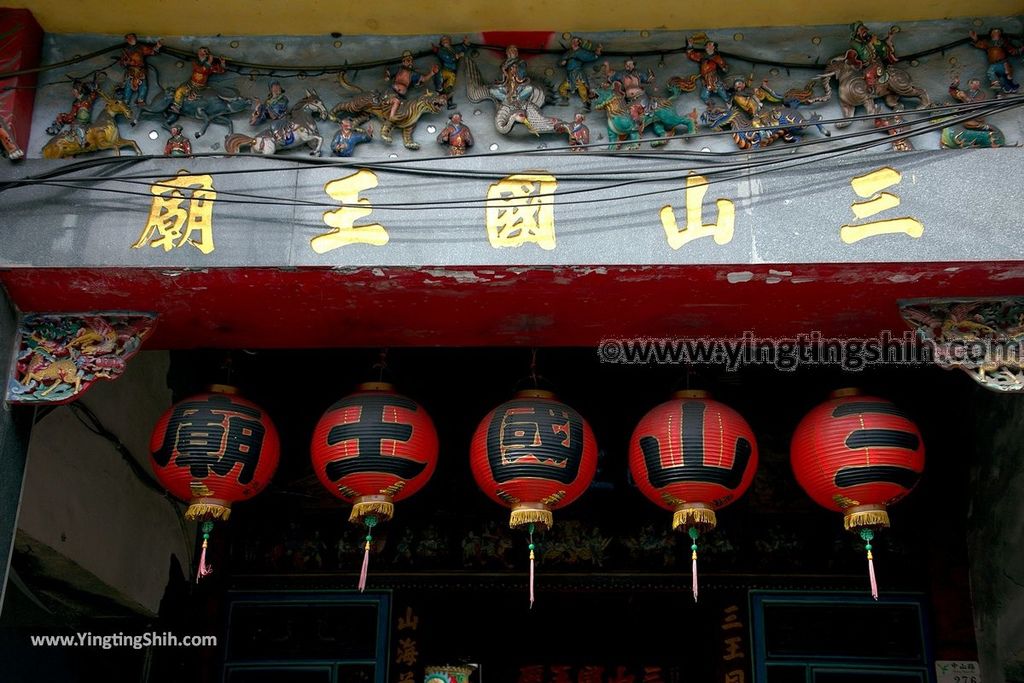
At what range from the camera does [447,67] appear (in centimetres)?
493

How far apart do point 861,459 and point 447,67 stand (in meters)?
2.54

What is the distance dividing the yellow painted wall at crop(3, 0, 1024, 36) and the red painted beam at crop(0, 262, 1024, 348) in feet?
4.06

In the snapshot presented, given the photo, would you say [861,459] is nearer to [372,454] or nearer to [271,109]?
[372,454]

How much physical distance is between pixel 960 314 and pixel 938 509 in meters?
2.61

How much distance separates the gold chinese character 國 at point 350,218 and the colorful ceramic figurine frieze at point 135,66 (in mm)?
1047

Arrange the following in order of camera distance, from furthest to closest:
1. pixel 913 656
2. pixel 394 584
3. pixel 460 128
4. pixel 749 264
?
pixel 394 584 → pixel 913 656 → pixel 460 128 → pixel 749 264

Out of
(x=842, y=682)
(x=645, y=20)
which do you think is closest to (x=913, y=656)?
(x=842, y=682)

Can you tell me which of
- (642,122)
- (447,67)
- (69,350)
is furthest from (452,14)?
(69,350)

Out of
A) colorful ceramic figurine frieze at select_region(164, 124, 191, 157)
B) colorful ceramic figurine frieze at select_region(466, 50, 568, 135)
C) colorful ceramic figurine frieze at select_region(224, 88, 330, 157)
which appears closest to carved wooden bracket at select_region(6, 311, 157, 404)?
colorful ceramic figurine frieze at select_region(164, 124, 191, 157)

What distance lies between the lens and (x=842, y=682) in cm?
648

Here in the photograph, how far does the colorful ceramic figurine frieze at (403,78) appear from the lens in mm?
4867

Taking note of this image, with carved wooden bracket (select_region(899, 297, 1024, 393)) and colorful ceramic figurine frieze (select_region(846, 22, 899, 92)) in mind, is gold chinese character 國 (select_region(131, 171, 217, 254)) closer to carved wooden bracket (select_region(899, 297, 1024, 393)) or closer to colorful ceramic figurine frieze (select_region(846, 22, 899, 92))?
colorful ceramic figurine frieze (select_region(846, 22, 899, 92))

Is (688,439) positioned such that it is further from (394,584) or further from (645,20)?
(394,584)

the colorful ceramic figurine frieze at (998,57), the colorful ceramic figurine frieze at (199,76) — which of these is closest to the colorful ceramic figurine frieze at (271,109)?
the colorful ceramic figurine frieze at (199,76)
